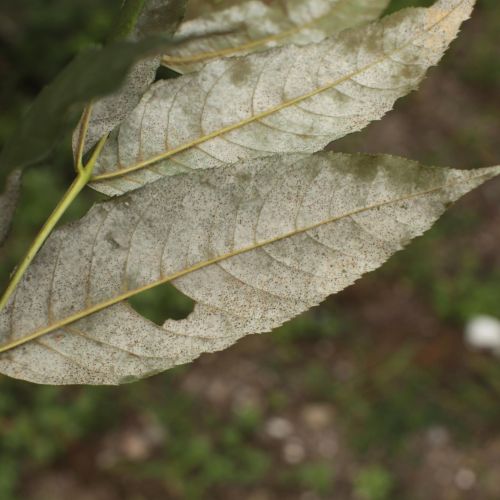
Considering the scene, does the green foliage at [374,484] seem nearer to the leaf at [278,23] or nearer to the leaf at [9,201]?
the leaf at [278,23]

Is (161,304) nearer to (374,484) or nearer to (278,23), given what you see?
(374,484)

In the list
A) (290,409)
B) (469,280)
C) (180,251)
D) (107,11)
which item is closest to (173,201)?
(180,251)

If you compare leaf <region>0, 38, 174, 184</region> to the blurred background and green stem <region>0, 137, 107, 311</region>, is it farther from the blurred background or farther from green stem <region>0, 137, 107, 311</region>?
the blurred background

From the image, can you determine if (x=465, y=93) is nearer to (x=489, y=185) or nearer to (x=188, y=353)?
(x=489, y=185)

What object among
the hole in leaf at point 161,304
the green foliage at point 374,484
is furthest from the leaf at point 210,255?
the green foliage at point 374,484

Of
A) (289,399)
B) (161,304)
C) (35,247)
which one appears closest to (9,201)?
(35,247)

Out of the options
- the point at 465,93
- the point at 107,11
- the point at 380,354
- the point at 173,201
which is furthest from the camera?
the point at 465,93
